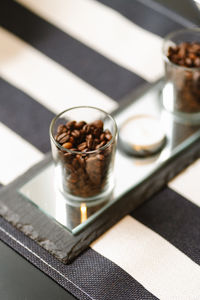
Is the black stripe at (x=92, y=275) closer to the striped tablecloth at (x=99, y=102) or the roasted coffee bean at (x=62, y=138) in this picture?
the striped tablecloth at (x=99, y=102)

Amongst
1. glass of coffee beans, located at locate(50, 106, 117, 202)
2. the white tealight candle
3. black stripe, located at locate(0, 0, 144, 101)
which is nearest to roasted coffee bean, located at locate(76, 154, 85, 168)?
glass of coffee beans, located at locate(50, 106, 117, 202)

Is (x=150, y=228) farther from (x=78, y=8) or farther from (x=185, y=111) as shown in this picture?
(x=78, y=8)

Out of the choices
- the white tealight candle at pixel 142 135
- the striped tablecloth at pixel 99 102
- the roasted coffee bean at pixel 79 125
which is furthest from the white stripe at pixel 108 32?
the roasted coffee bean at pixel 79 125

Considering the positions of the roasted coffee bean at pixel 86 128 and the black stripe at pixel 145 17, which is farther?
the black stripe at pixel 145 17

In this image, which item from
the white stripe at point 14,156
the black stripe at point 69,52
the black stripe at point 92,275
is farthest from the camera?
the black stripe at point 69,52

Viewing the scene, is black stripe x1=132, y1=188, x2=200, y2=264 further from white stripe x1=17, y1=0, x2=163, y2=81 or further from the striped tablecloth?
white stripe x1=17, y1=0, x2=163, y2=81

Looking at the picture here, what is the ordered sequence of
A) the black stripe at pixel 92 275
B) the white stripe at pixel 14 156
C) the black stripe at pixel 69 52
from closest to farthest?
the black stripe at pixel 92 275 → the white stripe at pixel 14 156 → the black stripe at pixel 69 52

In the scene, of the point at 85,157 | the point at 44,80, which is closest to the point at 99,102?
the point at 44,80

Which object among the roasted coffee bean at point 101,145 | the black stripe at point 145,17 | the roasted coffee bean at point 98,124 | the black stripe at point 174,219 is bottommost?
the black stripe at point 174,219
